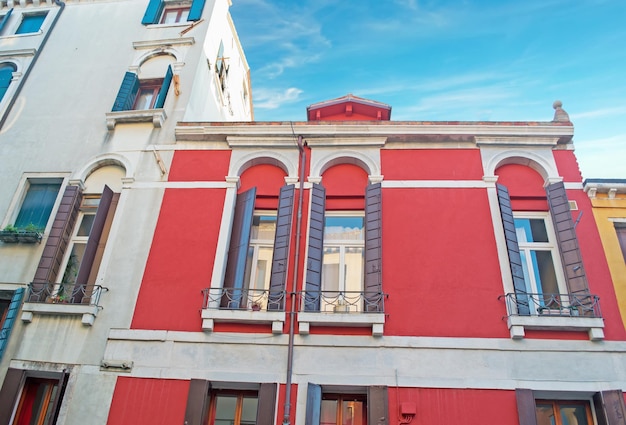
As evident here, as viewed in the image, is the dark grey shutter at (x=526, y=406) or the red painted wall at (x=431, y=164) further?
the red painted wall at (x=431, y=164)

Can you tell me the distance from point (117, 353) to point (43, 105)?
881cm

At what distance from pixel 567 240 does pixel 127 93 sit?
12518mm

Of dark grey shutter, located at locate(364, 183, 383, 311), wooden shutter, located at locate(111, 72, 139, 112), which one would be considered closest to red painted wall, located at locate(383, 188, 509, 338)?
dark grey shutter, located at locate(364, 183, 383, 311)

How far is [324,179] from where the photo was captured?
11781 millimetres

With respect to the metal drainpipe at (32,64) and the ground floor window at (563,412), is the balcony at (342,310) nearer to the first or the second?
the ground floor window at (563,412)

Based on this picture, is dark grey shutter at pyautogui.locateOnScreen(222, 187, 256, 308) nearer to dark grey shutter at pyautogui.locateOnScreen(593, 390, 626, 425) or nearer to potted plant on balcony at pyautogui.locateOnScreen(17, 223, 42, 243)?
potted plant on balcony at pyautogui.locateOnScreen(17, 223, 42, 243)

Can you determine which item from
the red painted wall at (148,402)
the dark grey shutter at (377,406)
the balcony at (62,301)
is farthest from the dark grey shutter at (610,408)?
the balcony at (62,301)

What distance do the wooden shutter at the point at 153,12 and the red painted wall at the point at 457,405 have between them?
14.2 m

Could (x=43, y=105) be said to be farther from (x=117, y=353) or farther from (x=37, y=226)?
(x=117, y=353)

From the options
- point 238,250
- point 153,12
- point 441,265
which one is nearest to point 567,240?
point 441,265

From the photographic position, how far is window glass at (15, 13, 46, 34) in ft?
54.9

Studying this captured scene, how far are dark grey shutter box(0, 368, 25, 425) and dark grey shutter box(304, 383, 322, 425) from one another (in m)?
6.03

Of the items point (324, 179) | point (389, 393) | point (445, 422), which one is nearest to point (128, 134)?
point (324, 179)

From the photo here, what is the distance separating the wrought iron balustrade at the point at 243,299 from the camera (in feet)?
32.4
